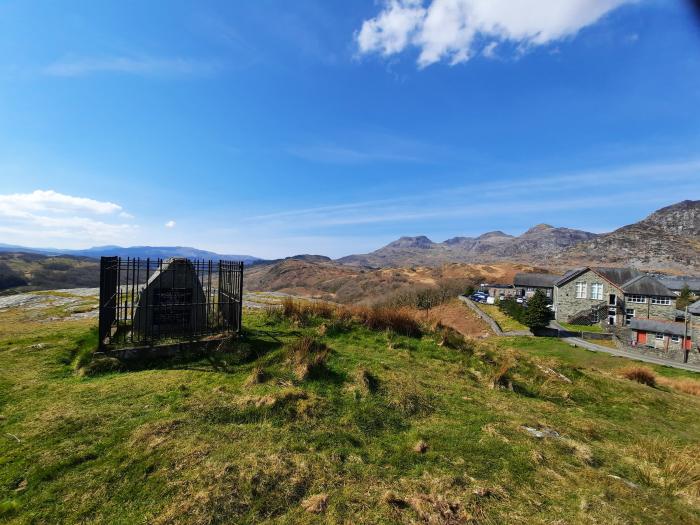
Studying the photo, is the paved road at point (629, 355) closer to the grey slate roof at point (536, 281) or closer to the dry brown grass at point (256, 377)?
the grey slate roof at point (536, 281)

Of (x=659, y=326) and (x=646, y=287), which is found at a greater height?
(x=646, y=287)

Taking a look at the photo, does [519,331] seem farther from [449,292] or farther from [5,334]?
[5,334]

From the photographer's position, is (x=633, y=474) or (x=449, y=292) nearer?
(x=633, y=474)

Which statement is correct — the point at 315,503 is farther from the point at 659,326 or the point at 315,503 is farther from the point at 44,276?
the point at 44,276

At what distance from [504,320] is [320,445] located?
153 feet

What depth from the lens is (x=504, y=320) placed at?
46.7 m

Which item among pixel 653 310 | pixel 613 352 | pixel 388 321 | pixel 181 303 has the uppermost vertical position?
pixel 181 303

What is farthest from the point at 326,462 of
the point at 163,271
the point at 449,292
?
the point at 449,292

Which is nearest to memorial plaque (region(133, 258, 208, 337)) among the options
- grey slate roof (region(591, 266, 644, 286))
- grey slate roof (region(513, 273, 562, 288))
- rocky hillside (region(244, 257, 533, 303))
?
grey slate roof (region(591, 266, 644, 286))

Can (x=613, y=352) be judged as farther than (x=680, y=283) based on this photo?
No

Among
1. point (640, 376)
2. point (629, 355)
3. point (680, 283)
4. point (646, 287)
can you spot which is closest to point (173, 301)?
point (640, 376)

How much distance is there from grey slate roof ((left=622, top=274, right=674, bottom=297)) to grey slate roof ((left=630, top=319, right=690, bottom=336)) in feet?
33.0

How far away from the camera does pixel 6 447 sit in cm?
561

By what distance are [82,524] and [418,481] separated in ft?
15.7
